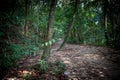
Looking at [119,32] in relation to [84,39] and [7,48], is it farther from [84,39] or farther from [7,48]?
[7,48]

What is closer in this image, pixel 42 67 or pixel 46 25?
pixel 42 67

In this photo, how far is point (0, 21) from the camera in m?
7.12

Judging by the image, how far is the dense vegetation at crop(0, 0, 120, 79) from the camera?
5986 mm

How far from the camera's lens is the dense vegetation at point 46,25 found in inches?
236

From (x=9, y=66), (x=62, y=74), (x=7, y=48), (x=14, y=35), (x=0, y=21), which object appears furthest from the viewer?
(x=14, y=35)

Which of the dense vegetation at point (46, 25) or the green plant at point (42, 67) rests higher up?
the dense vegetation at point (46, 25)

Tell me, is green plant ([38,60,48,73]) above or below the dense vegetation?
below

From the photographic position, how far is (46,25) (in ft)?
42.3

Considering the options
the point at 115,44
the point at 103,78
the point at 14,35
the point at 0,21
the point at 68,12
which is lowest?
the point at 103,78

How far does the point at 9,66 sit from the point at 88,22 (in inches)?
438

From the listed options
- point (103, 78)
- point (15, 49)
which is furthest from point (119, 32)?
point (15, 49)

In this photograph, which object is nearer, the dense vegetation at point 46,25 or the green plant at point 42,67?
the green plant at point 42,67

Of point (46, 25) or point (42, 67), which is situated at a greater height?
point (46, 25)

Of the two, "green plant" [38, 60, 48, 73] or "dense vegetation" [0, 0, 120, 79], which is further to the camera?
"dense vegetation" [0, 0, 120, 79]
